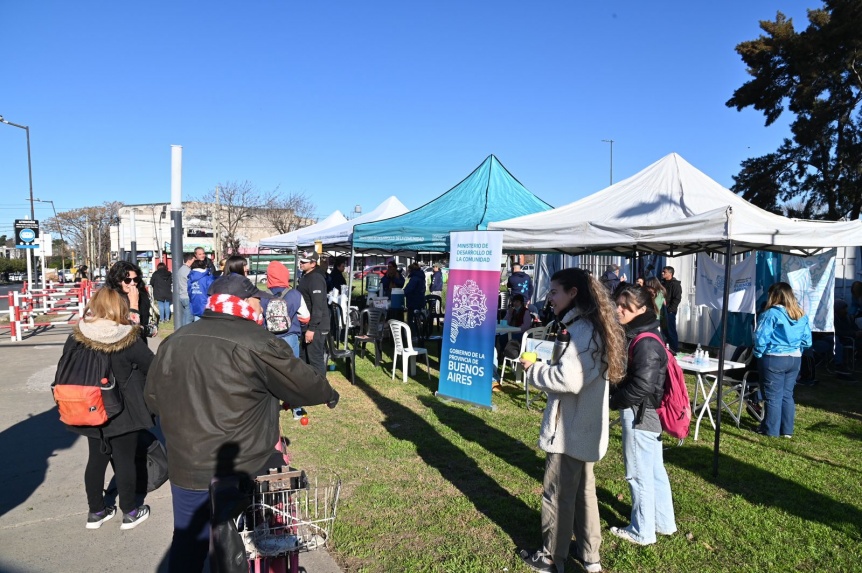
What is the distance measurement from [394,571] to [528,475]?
1941 mm

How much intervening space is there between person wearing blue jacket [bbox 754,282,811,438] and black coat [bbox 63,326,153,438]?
583 centimetres

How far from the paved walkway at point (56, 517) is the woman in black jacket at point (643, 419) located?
2032 mm

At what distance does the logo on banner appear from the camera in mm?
7156

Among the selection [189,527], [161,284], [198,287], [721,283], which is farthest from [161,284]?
[189,527]

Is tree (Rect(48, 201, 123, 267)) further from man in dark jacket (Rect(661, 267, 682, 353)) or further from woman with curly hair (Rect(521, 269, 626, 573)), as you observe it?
woman with curly hair (Rect(521, 269, 626, 573))

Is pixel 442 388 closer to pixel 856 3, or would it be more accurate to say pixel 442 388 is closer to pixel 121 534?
pixel 121 534

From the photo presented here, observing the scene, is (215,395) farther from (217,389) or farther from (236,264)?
(236,264)

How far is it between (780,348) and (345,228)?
26.9ft

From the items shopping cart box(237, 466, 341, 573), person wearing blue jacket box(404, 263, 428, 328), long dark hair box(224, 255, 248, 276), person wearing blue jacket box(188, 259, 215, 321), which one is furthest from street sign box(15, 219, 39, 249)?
shopping cart box(237, 466, 341, 573)

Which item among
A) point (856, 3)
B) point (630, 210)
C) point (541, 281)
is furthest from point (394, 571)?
point (856, 3)

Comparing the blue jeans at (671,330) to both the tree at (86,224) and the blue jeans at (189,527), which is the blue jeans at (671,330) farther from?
the tree at (86,224)

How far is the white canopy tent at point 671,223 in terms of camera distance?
6.02 metres

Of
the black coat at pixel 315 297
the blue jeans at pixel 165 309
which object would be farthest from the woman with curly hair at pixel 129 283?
the blue jeans at pixel 165 309

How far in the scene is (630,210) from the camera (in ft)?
25.1
